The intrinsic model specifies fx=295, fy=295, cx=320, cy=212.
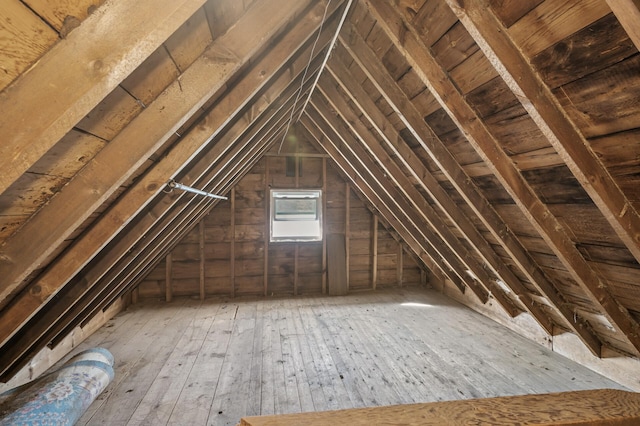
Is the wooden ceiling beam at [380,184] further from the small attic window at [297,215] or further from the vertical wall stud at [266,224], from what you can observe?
the vertical wall stud at [266,224]

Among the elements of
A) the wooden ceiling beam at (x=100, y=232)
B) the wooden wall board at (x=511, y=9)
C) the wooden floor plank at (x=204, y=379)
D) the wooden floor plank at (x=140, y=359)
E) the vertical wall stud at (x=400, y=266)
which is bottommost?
the wooden floor plank at (x=140, y=359)

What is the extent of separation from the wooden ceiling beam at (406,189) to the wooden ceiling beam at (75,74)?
2.18m

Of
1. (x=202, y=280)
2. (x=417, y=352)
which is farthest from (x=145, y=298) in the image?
(x=417, y=352)

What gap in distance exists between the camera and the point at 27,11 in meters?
0.57

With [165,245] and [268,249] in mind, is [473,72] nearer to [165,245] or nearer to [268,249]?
[165,245]

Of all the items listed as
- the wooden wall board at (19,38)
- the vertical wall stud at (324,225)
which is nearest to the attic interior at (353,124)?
the wooden wall board at (19,38)

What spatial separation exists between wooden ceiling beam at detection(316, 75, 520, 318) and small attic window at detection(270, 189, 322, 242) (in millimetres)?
2050

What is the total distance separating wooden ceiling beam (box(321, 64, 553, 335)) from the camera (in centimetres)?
230

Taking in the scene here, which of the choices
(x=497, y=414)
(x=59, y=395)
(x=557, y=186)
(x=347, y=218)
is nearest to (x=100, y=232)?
(x=59, y=395)

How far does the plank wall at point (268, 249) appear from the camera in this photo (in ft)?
16.1

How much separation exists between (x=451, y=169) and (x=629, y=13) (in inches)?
51.3

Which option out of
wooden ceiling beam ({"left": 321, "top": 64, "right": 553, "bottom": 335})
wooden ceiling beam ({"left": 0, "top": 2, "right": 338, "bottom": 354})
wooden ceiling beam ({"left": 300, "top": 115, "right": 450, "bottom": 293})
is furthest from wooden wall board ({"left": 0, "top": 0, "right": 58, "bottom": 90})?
wooden ceiling beam ({"left": 300, "top": 115, "right": 450, "bottom": 293})

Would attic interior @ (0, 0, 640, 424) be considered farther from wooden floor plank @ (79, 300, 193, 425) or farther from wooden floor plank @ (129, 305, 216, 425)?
wooden floor plank @ (129, 305, 216, 425)

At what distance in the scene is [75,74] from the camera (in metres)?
0.62
